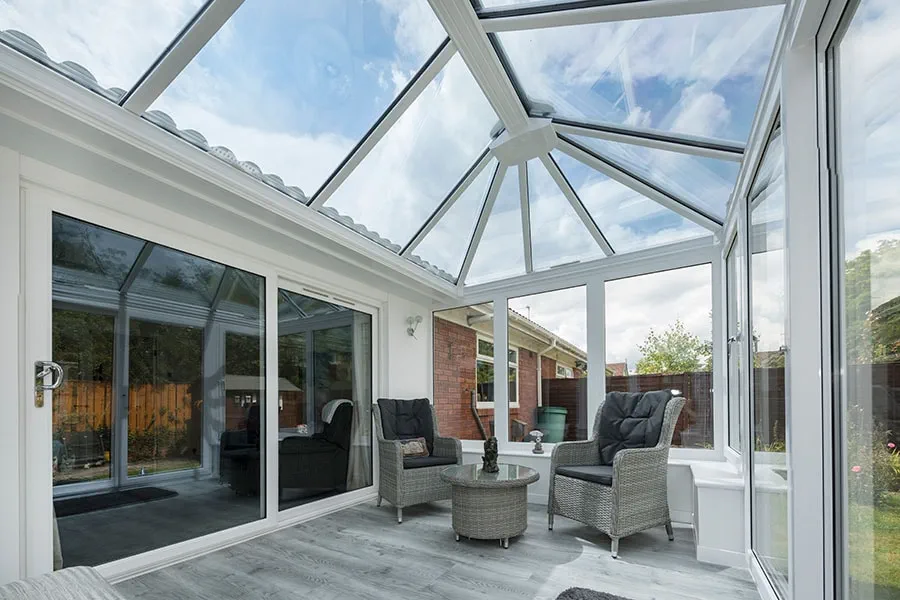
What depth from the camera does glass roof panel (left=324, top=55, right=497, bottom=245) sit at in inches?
141

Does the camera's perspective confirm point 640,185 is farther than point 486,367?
No

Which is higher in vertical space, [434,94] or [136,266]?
[434,94]

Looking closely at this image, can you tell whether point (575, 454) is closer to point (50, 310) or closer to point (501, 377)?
point (501, 377)

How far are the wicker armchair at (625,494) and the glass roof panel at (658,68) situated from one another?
6.53 feet

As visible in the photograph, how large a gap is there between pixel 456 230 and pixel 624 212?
160 centimetres

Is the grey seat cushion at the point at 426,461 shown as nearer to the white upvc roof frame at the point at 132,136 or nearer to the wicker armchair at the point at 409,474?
the wicker armchair at the point at 409,474

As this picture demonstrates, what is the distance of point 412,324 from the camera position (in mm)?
6051

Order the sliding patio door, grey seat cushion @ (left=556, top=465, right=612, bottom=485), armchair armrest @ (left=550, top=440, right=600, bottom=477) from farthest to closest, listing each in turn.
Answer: armchair armrest @ (left=550, top=440, right=600, bottom=477) < grey seat cushion @ (left=556, top=465, right=612, bottom=485) < the sliding patio door

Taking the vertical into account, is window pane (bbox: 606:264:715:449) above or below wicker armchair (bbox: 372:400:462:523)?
above

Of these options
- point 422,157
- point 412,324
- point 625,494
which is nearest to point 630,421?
point 625,494

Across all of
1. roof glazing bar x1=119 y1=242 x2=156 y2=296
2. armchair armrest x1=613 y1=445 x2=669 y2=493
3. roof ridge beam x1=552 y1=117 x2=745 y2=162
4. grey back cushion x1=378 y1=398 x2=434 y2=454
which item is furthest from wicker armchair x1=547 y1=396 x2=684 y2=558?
roof glazing bar x1=119 y1=242 x2=156 y2=296

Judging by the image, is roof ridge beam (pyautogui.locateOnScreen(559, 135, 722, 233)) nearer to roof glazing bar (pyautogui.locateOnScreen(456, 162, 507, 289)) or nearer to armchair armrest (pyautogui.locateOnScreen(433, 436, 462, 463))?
roof glazing bar (pyautogui.locateOnScreen(456, 162, 507, 289))

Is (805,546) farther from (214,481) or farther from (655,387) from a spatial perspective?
(214,481)

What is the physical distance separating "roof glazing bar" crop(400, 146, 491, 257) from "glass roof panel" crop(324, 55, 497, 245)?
0.16 ft
